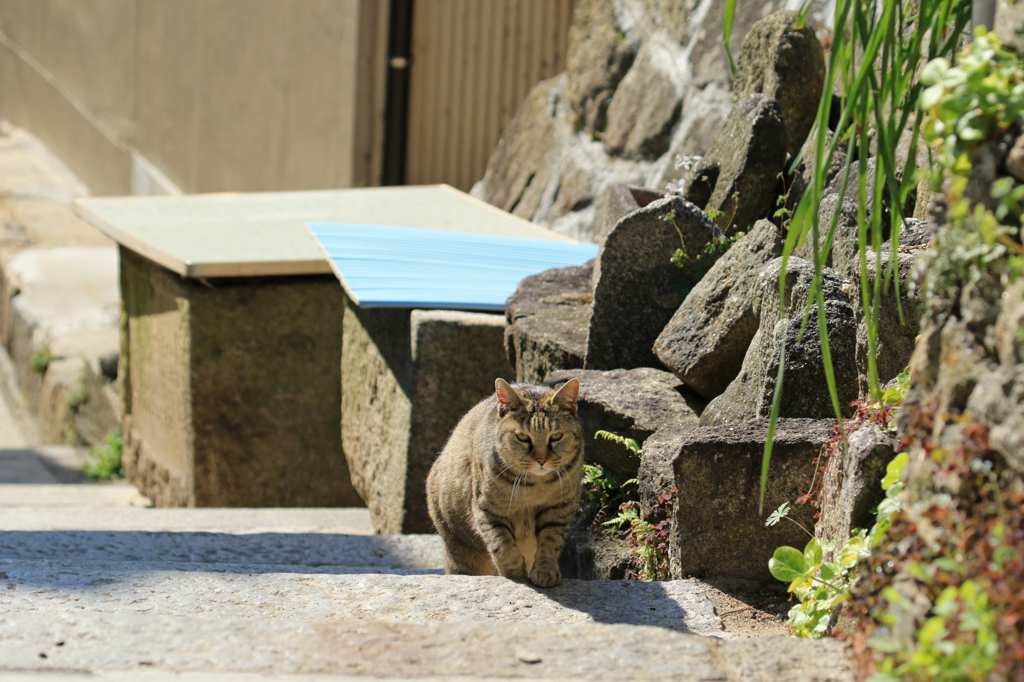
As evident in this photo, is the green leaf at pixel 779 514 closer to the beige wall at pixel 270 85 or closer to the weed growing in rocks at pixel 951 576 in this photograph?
the weed growing in rocks at pixel 951 576

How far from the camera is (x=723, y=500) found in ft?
8.49

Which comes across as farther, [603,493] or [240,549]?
[240,549]

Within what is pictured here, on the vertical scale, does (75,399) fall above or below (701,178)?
below

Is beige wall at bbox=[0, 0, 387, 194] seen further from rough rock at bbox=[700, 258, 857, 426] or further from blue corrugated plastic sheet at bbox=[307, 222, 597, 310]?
rough rock at bbox=[700, 258, 857, 426]

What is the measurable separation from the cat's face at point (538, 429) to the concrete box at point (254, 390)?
2.81 meters

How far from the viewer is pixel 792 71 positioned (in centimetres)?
406

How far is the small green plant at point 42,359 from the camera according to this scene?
26.8 feet

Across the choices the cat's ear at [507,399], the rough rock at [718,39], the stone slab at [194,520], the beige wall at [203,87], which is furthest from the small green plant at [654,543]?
the beige wall at [203,87]

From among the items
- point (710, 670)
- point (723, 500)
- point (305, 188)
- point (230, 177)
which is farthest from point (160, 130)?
point (710, 670)

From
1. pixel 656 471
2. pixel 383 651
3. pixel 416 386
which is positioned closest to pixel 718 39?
pixel 416 386

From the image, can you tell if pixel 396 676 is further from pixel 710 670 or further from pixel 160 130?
pixel 160 130

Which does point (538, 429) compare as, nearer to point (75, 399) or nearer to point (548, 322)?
point (548, 322)

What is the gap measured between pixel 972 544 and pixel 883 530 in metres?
0.32

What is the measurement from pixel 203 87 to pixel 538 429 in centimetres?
879
